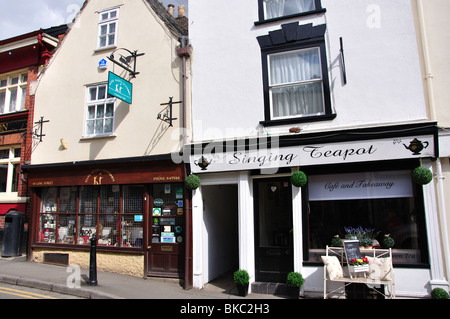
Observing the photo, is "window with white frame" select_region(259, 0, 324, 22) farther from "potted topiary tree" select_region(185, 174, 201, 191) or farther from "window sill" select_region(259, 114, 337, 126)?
"potted topiary tree" select_region(185, 174, 201, 191)

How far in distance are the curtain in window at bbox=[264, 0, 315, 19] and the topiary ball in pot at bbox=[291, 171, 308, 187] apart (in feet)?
13.4

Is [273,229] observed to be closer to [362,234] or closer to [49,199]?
[362,234]

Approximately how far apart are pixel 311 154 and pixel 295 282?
9.04ft

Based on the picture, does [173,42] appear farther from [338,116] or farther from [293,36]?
[338,116]

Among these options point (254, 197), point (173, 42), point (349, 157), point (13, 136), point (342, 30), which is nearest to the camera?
point (349, 157)

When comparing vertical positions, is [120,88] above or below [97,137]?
above

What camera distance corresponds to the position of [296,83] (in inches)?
308

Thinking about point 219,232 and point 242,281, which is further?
point 219,232

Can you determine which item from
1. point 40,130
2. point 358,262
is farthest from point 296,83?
point 40,130

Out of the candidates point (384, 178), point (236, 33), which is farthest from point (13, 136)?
point (384, 178)

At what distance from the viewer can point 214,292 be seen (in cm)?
773

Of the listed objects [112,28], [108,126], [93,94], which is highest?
[112,28]

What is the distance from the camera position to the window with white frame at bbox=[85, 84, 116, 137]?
31.9ft

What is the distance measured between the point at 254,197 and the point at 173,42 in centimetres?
477
